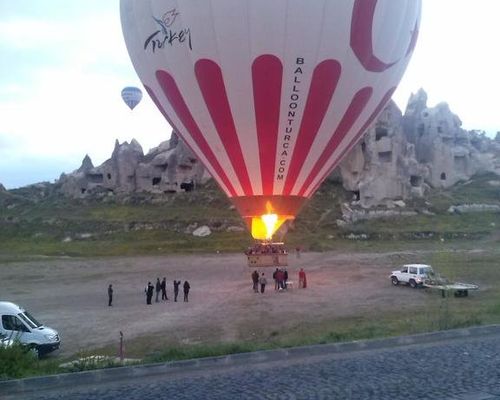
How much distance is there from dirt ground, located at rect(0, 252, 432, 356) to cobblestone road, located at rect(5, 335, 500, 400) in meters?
7.22

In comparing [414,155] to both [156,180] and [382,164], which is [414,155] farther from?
[156,180]

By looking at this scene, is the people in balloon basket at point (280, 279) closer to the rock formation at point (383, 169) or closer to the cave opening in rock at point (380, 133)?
the rock formation at point (383, 169)

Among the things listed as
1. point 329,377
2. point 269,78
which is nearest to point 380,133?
point 269,78

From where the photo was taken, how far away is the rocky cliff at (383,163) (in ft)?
221

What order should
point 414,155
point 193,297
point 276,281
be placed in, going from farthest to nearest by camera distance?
point 414,155 → point 276,281 → point 193,297

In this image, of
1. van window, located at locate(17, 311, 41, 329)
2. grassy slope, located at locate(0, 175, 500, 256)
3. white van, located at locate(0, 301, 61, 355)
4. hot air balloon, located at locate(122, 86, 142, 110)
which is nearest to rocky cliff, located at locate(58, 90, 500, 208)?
grassy slope, located at locate(0, 175, 500, 256)

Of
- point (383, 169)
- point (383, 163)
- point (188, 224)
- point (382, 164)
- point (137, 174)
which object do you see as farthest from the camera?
point (137, 174)

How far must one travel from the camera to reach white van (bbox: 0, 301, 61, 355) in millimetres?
15938

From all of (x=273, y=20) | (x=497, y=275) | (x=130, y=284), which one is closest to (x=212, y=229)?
(x=130, y=284)

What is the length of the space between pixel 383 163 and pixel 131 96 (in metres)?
28.4

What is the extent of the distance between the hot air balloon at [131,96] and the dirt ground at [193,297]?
2135 centimetres

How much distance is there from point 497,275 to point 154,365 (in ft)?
84.7

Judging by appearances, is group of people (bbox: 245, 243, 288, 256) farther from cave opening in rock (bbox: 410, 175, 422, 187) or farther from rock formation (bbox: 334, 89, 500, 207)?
cave opening in rock (bbox: 410, 175, 422, 187)

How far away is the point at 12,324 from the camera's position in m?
16.2
